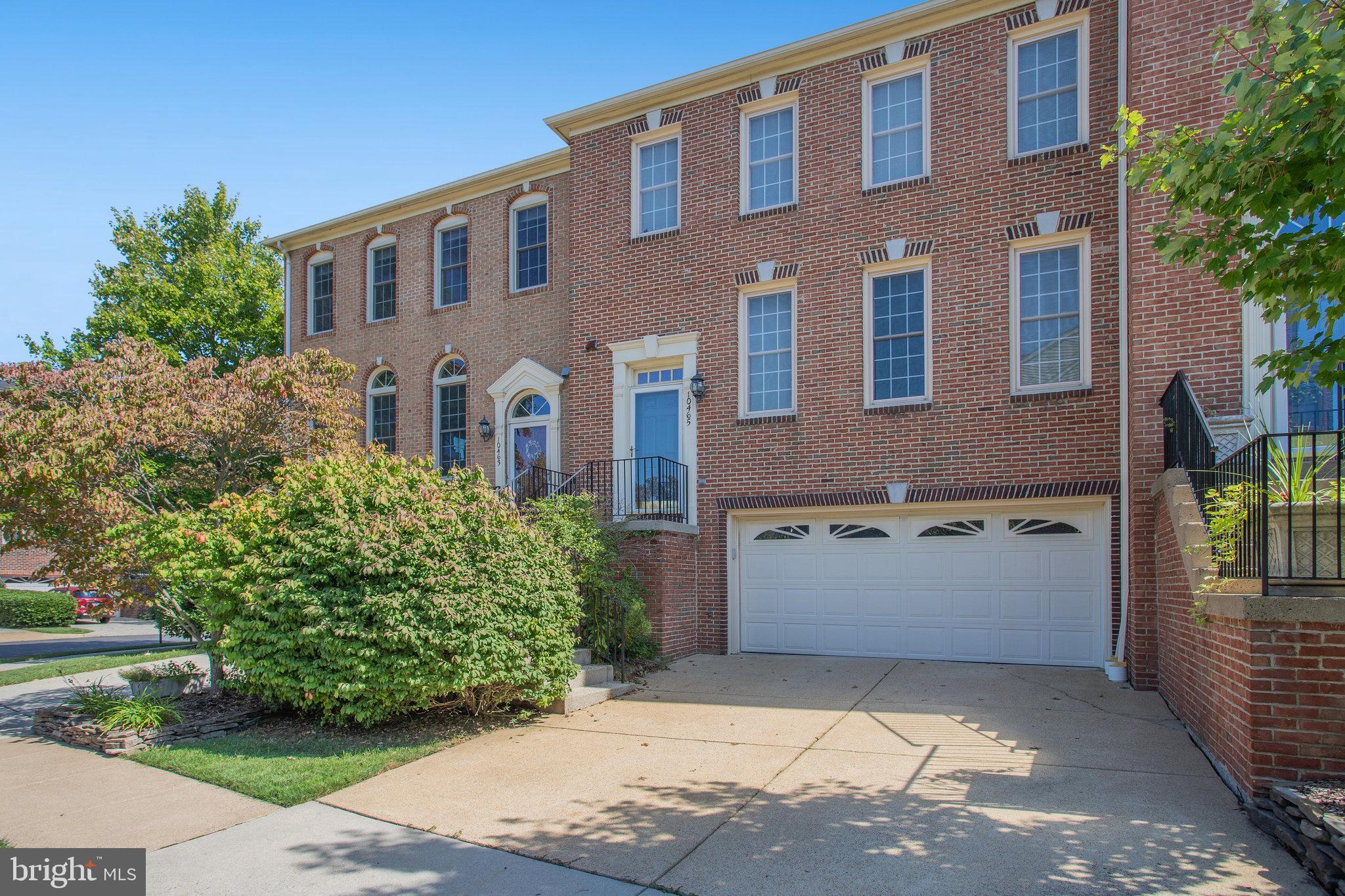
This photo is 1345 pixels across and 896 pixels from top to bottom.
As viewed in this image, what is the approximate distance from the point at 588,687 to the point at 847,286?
248 inches

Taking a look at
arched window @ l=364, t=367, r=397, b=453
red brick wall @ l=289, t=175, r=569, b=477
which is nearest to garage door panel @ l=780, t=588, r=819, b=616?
red brick wall @ l=289, t=175, r=569, b=477

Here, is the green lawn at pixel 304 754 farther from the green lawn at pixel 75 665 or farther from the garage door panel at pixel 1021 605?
the garage door panel at pixel 1021 605

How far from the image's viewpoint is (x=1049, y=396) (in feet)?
33.0

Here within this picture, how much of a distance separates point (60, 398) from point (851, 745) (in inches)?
339

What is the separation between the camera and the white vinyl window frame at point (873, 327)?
429 inches

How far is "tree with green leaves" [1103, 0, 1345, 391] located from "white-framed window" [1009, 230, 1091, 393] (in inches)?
212

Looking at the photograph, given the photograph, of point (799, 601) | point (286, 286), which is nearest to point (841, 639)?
point (799, 601)

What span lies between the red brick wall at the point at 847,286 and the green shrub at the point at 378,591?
4.56m

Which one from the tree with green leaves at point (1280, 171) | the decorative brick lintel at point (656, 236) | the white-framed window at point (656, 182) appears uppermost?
the white-framed window at point (656, 182)

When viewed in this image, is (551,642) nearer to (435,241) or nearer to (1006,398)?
(1006,398)

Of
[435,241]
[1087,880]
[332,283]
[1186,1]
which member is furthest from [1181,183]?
[332,283]

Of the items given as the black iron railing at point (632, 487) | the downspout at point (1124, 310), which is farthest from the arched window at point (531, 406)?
the downspout at point (1124, 310)

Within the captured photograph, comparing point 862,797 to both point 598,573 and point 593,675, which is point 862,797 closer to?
point 593,675

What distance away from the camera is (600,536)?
10.6m
